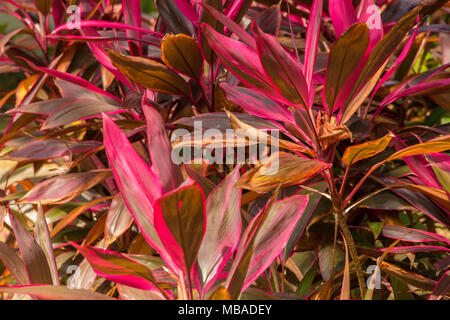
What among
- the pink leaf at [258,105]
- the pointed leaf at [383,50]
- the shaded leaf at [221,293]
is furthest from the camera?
the pink leaf at [258,105]

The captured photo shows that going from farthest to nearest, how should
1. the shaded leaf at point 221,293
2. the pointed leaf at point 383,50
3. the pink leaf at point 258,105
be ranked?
the pink leaf at point 258,105 → the pointed leaf at point 383,50 → the shaded leaf at point 221,293

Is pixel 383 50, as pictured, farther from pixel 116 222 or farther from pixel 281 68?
pixel 116 222

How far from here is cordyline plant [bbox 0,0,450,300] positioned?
A: 410 mm

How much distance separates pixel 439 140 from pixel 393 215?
0.32 metres

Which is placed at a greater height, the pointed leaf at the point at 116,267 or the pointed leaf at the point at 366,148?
the pointed leaf at the point at 366,148

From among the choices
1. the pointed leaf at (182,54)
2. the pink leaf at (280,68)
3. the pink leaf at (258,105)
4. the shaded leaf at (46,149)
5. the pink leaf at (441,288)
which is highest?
the pointed leaf at (182,54)

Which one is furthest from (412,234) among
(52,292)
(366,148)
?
(52,292)

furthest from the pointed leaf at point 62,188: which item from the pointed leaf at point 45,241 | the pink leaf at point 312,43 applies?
the pink leaf at point 312,43

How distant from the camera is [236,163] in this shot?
24.8 inches

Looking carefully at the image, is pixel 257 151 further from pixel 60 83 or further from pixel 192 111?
pixel 60 83

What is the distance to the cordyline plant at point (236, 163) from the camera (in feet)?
1.34

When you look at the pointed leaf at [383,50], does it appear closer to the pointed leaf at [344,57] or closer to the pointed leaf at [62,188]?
the pointed leaf at [344,57]

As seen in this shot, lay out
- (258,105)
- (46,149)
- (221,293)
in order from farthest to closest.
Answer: (46,149) < (258,105) < (221,293)
